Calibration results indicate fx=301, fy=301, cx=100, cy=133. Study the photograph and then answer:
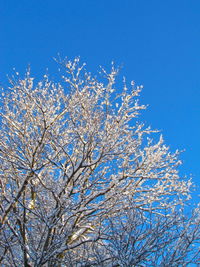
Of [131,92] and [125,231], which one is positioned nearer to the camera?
[125,231]

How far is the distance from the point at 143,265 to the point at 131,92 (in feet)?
17.3

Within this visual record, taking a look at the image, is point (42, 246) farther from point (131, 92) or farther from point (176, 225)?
point (131, 92)

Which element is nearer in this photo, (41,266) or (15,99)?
(41,266)

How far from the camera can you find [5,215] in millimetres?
7086

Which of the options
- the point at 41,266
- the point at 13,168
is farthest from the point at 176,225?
the point at 13,168

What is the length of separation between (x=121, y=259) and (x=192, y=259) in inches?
58.2

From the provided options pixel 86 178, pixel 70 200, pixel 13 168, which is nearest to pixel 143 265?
pixel 70 200

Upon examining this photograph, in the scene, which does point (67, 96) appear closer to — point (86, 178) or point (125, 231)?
point (86, 178)

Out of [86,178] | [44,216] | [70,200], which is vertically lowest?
[44,216]

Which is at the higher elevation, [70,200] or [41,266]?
[70,200]

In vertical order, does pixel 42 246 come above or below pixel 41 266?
above

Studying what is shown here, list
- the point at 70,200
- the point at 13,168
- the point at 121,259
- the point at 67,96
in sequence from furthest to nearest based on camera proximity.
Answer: the point at 67,96
the point at 13,168
the point at 70,200
the point at 121,259

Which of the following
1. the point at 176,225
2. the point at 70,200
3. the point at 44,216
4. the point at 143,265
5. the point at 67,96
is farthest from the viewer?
the point at 67,96

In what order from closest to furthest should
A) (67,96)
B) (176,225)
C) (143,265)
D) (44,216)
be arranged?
(143,265) → (176,225) → (44,216) → (67,96)
